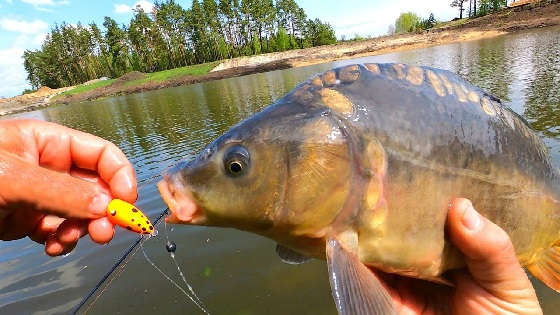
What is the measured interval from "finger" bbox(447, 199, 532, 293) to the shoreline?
191ft

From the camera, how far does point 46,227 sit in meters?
2.70

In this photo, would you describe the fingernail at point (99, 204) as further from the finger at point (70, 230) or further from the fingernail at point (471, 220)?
the fingernail at point (471, 220)

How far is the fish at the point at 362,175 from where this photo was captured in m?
2.00

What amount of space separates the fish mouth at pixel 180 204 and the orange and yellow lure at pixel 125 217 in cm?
34

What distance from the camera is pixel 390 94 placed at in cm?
224

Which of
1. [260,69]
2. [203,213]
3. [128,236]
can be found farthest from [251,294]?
[260,69]

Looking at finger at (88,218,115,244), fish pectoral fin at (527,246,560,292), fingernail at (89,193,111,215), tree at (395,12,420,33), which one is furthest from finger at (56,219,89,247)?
tree at (395,12,420,33)

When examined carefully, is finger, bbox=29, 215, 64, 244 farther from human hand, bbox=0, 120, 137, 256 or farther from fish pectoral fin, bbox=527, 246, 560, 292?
fish pectoral fin, bbox=527, 246, 560, 292

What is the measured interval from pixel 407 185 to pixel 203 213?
1.15 meters

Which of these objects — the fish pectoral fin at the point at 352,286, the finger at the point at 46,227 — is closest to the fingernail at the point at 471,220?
the fish pectoral fin at the point at 352,286

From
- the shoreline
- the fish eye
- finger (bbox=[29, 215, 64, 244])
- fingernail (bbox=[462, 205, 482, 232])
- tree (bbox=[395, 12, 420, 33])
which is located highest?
tree (bbox=[395, 12, 420, 33])

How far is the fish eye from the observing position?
2002 mm

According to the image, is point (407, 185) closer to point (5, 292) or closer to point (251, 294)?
point (251, 294)

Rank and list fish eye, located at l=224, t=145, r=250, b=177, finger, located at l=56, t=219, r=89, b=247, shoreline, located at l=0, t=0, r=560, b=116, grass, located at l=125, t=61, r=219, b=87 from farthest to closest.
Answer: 1. grass, located at l=125, t=61, r=219, b=87
2. shoreline, located at l=0, t=0, r=560, b=116
3. finger, located at l=56, t=219, r=89, b=247
4. fish eye, located at l=224, t=145, r=250, b=177
